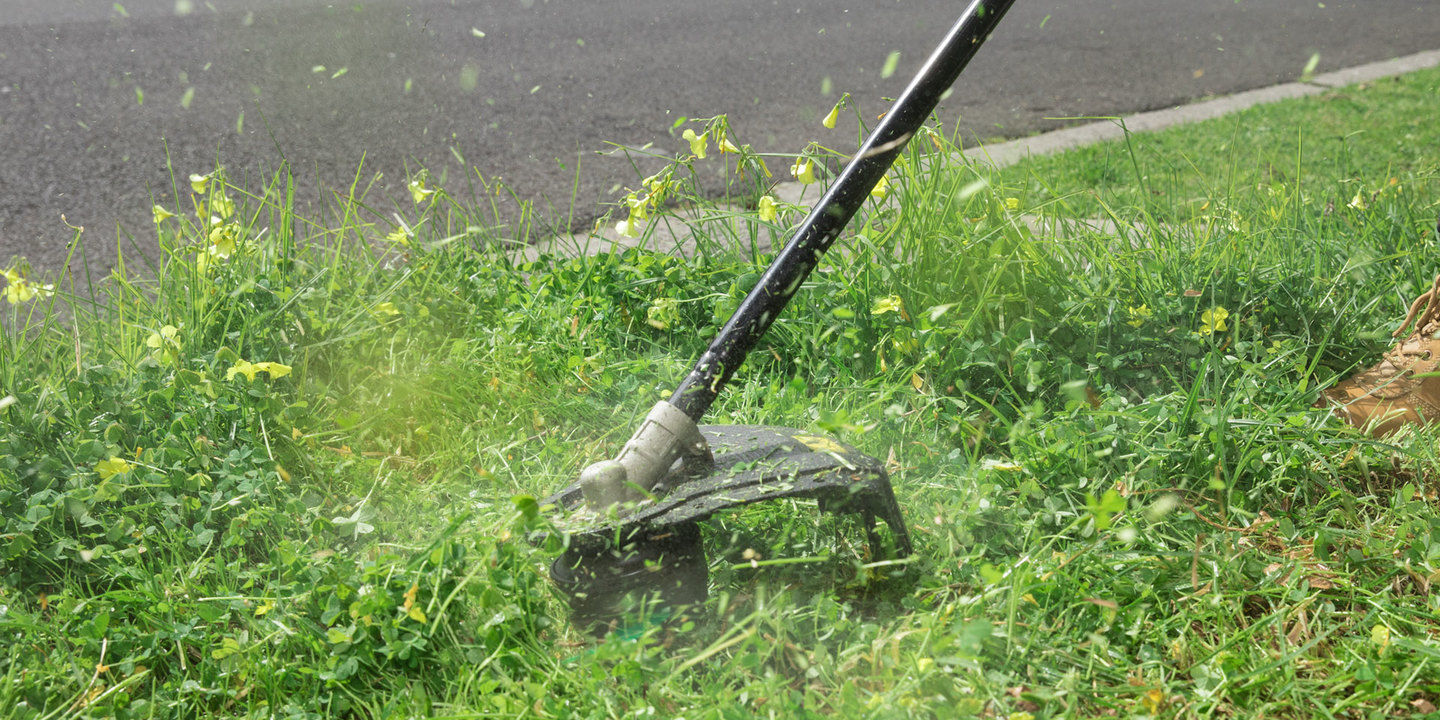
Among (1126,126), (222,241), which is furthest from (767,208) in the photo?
(1126,126)

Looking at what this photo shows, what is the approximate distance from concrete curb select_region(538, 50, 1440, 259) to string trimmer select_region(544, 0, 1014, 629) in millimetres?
812

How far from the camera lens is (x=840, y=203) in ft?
4.66

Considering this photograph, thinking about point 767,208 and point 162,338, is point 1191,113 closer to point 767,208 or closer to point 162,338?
point 767,208

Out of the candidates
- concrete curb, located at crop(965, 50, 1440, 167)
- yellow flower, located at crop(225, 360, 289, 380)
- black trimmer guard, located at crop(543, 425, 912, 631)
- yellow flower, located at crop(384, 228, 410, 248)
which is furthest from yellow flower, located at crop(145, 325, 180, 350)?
concrete curb, located at crop(965, 50, 1440, 167)

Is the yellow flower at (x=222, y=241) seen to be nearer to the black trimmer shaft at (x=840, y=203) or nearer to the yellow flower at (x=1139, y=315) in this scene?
the black trimmer shaft at (x=840, y=203)

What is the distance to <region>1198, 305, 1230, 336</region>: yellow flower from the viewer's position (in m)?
1.83

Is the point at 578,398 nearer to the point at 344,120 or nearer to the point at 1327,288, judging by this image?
the point at 1327,288

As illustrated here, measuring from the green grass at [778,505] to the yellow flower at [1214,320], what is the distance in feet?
0.04

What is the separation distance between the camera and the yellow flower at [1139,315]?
1917 millimetres

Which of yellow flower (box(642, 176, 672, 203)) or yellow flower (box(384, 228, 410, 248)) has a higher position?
yellow flower (box(642, 176, 672, 203))

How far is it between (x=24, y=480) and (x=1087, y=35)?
600cm

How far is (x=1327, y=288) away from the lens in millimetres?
2020

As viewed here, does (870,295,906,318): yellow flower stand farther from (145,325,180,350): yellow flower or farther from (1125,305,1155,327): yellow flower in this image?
(145,325,180,350): yellow flower

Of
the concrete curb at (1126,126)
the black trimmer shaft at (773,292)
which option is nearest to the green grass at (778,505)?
the black trimmer shaft at (773,292)
